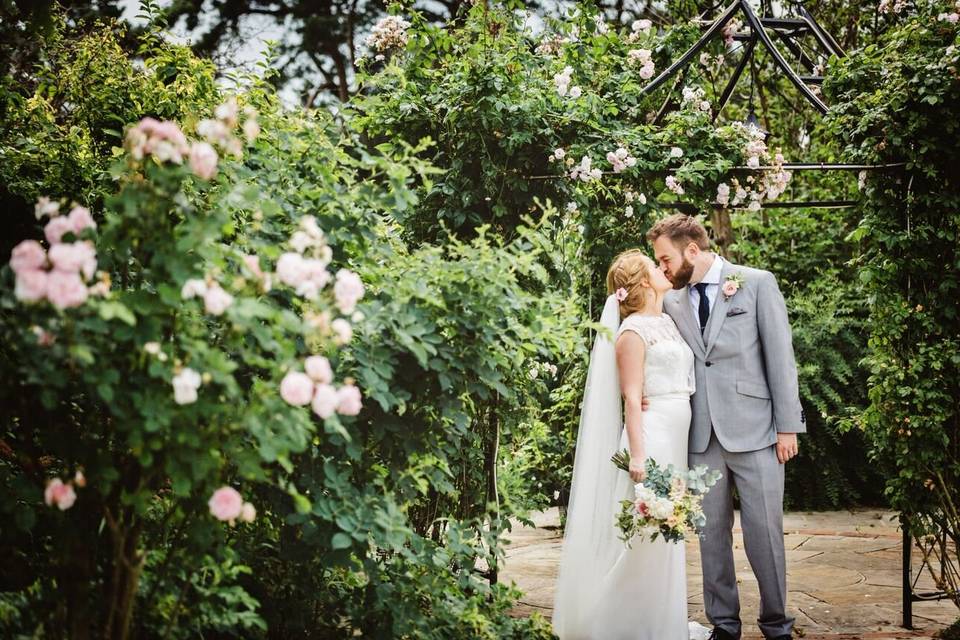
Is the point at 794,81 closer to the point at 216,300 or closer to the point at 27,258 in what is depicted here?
the point at 216,300

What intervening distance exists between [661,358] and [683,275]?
461 millimetres

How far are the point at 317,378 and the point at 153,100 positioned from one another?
277 centimetres

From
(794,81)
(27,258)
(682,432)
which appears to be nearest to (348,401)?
(27,258)

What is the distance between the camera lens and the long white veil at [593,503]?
347cm

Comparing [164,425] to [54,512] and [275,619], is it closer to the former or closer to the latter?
[54,512]

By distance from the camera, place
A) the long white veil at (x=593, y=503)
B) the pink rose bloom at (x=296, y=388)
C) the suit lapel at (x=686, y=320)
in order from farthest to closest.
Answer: the suit lapel at (x=686, y=320), the long white veil at (x=593, y=503), the pink rose bloom at (x=296, y=388)

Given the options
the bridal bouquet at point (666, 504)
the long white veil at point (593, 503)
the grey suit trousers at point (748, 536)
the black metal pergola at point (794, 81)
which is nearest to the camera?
the bridal bouquet at point (666, 504)

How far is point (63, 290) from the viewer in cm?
164

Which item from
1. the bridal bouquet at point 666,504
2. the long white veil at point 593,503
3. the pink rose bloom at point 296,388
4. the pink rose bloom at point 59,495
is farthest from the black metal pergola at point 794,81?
the pink rose bloom at point 59,495

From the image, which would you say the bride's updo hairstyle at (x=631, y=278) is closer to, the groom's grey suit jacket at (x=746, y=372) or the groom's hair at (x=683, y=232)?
the groom's hair at (x=683, y=232)

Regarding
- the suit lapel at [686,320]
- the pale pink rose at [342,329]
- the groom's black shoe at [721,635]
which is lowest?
the groom's black shoe at [721,635]

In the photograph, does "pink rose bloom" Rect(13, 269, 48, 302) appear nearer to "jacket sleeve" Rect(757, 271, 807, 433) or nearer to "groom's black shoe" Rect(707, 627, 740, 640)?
"jacket sleeve" Rect(757, 271, 807, 433)

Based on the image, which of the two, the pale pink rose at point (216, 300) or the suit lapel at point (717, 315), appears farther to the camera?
the suit lapel at point (717, 315)

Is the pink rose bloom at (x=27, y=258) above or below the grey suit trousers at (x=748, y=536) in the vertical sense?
above
